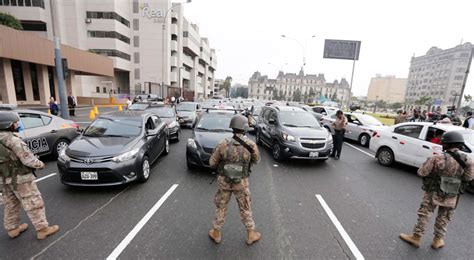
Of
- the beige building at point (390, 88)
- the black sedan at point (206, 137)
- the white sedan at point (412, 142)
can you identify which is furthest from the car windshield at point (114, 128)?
the beige building at point (390, 88)

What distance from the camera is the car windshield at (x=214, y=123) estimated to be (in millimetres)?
6383

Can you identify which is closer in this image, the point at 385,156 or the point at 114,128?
the point at 114,128

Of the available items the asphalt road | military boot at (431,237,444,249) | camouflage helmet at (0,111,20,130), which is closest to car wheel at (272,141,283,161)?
the asphalt road

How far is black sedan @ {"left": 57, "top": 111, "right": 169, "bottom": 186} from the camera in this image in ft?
13.4

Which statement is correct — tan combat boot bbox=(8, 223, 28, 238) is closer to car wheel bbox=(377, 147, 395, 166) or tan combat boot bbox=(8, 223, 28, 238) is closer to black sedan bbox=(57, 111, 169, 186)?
black sedan bbox=(57, 111, 169, 186)

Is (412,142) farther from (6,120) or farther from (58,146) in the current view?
(58,146)

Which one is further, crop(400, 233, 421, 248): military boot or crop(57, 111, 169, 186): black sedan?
crop(57, 111, 169, 186): black sedan

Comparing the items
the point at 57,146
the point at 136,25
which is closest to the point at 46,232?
the point at 57,146

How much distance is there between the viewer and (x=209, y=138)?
5.66m

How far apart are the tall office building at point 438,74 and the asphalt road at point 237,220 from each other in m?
87.4

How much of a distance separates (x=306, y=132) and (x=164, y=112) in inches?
264

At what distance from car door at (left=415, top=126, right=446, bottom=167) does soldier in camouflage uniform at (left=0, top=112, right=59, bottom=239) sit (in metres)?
8.41

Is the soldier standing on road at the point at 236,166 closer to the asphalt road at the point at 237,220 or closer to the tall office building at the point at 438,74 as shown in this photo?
the asphalt road at the point at 237,220

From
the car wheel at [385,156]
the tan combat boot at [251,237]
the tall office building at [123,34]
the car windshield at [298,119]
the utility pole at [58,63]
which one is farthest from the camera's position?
the tall office building at [123,34]
